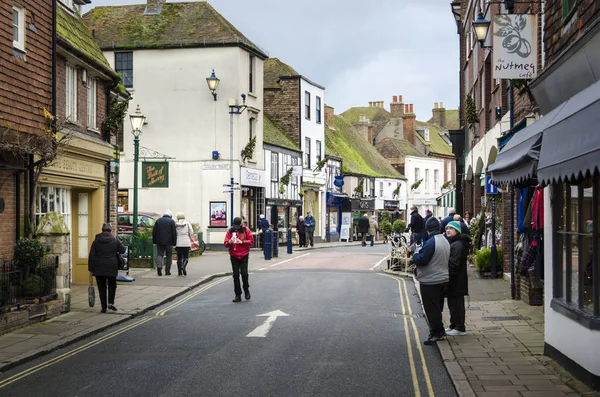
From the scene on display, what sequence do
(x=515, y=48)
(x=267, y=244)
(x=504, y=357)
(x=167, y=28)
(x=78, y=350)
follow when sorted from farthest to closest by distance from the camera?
(x=167, y=28), (x=267, y=244), (x=515, y=48), (x=78, y=350), (x=504, y=357)

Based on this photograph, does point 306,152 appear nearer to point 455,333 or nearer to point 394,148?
point 394,148

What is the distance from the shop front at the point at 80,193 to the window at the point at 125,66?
61.1 feet

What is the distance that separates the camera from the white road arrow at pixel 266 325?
1238 cm

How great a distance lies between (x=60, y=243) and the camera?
14773mm

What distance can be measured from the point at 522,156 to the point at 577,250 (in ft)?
4.34

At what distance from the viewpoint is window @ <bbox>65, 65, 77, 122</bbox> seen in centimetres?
1827

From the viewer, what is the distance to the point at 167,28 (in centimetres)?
3919

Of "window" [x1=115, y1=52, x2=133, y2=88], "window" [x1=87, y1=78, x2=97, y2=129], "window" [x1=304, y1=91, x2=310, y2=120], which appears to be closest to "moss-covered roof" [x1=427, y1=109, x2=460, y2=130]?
"window" [x1=304, y1=91, x2=310, y2=120]

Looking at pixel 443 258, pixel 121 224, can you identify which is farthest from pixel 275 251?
pixel 443 258

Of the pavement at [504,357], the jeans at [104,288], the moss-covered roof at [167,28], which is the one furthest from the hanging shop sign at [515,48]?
the moss-covered roof at [167,28]

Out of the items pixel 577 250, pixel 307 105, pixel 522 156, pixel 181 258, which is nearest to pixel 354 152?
pixel 307 105

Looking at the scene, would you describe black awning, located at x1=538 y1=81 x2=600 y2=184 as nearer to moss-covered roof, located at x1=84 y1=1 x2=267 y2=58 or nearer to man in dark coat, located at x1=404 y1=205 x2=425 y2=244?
man in dark coat, located at x1=404 y1=205 x2=425 y2=244

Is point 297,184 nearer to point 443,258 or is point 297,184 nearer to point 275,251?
point 275,251

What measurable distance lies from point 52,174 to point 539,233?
10.1m
